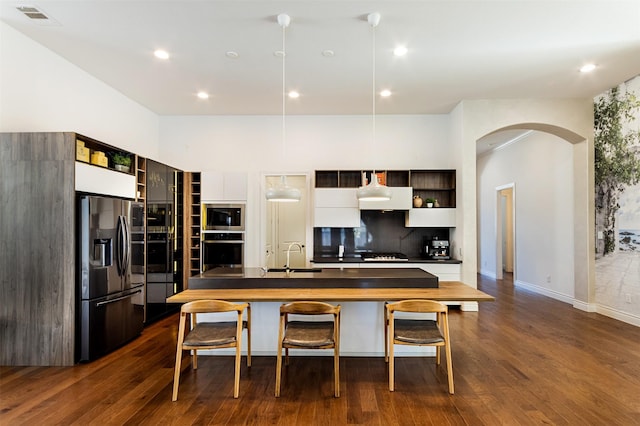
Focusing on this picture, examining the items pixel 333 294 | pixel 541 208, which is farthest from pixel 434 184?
pixel 333 294

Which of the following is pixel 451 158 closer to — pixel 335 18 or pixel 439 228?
pixel 439 228

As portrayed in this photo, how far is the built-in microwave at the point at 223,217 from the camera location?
18.9ft

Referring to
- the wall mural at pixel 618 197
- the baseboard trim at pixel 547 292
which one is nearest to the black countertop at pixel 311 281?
the wall mural at pixel 618 197

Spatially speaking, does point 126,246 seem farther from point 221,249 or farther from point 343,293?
point 343,293

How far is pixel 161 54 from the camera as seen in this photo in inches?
150

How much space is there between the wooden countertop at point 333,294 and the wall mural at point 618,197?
10.1 ft

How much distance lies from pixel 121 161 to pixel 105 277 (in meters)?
1.53

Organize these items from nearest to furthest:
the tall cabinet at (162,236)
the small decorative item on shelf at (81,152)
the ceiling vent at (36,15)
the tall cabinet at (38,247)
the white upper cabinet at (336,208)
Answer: the ceiling vent at (36,15) < the tall cabinet at (38,247) < the small decorative item on shelf at (81,152) < the tall cabinet at (162,236) < the white upper cabinet at (336,208)

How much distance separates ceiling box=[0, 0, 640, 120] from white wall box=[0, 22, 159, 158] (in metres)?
0.15

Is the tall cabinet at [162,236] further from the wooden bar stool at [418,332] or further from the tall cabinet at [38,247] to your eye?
the wooden bar stool at [418,332]

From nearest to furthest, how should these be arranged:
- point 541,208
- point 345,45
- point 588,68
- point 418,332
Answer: point 418,332, point 345,45, point 588,68, point 541,208

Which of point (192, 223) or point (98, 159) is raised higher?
point (98, 159)

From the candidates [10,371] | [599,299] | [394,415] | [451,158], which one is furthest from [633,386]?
[10,371]

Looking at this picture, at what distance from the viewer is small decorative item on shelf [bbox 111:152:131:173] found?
416 cm
